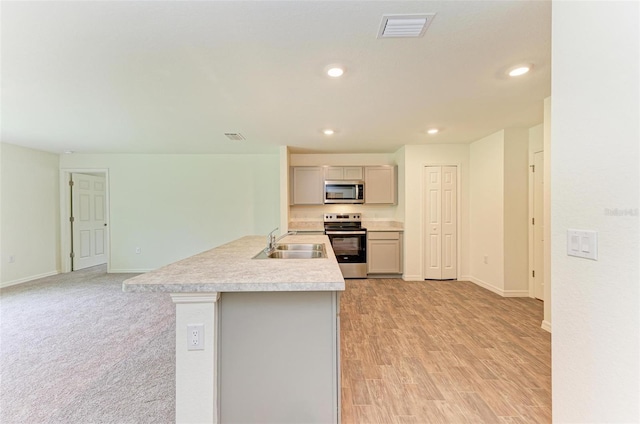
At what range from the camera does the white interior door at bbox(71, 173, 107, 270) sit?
16.9 ft

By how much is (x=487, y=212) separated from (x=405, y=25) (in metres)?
3.36

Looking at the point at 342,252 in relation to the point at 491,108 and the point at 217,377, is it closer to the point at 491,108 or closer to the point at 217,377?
the point at 491,108

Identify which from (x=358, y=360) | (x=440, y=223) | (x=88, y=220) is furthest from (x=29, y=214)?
(x=440, y=223)

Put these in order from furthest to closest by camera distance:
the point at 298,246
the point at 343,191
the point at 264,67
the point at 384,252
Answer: the point at 343,191 → the point at 384,252 → the point at 298,246 → the point at 264,67

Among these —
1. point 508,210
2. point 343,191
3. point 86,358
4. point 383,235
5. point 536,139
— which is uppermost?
point 536,139

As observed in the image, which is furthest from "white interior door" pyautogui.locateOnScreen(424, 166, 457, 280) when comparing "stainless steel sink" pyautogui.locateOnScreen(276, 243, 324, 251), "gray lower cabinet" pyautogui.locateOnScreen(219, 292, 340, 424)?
"gray lower cabinet" pyautogui.locateOnScreen(219, 292, 340, 424)

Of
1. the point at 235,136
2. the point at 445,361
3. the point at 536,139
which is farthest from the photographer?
the point at 235,136

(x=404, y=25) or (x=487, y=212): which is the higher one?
(x=404, y=25)

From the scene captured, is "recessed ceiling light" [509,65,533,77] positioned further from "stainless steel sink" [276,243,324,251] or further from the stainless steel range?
the stainless steel range

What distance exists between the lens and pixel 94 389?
1.80 meters

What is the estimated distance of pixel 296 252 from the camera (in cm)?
238

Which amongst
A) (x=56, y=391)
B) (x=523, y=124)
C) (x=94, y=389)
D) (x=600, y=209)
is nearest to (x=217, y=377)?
(x=94, y=389)

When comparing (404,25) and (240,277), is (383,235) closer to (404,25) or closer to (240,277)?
(404,25)

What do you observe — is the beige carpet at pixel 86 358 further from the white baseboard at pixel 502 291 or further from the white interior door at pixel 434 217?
the white baseboard at pixel 502 291
